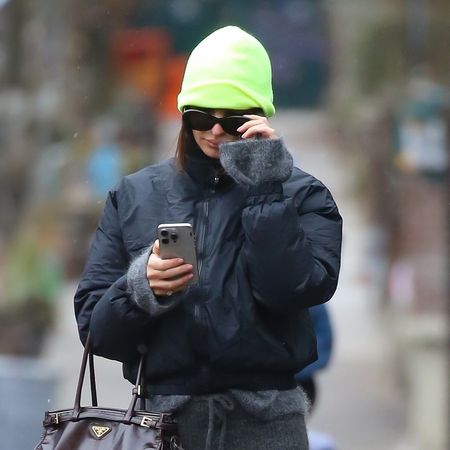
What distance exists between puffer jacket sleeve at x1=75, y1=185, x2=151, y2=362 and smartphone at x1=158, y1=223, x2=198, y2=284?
0.16m

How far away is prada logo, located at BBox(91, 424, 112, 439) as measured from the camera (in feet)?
8.58

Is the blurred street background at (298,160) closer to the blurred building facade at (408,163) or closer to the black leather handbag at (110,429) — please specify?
the blurred building facade at (408,163)

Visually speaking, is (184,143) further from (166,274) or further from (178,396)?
(178,396)

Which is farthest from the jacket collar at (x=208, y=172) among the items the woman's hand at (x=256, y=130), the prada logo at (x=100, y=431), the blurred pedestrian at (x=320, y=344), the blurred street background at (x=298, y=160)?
the blurred street background at (x=298, y=160)

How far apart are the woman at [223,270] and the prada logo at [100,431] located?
0.48ft

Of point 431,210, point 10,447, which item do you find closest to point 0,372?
point 10,447

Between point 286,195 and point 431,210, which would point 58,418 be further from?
point 431,210

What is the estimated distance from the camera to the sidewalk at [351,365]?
7.21 metres

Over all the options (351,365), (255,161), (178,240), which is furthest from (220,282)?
(351,365)

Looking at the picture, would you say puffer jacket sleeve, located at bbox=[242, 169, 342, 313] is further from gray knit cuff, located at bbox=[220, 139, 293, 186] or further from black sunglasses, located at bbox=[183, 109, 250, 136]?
black sunglasses, located at bbox=[183, 109, 250, 136]

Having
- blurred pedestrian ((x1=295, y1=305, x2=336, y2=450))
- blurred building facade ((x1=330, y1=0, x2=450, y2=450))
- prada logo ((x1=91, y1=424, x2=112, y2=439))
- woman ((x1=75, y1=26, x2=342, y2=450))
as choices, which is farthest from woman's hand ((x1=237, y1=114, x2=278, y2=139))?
blurred building facade ((x1=330, y1=0, x2=450, y2=450))

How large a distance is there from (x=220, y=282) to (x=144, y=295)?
0.17 meters

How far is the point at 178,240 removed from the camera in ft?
8.38

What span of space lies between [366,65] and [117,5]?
2.78 meters
